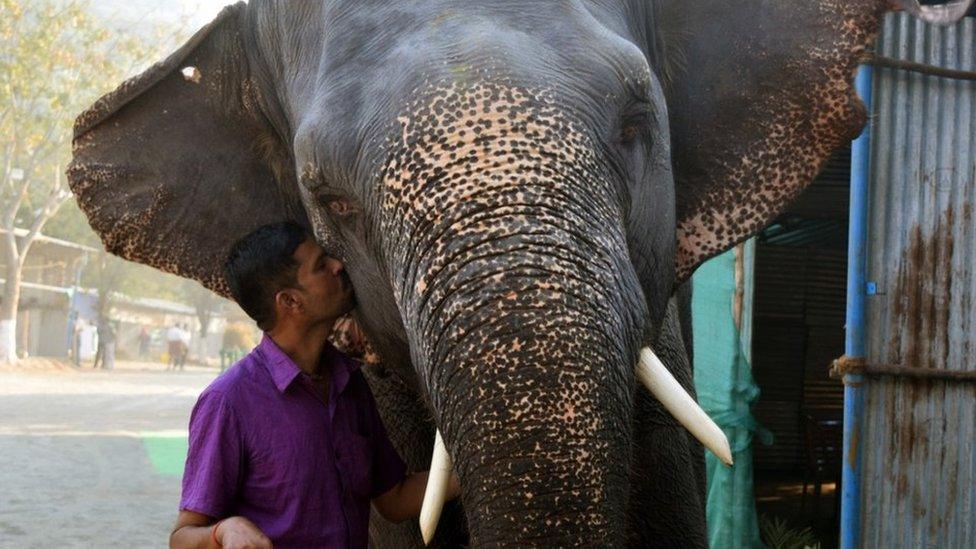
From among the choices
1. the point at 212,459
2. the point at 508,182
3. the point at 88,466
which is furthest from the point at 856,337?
the point at 88,466

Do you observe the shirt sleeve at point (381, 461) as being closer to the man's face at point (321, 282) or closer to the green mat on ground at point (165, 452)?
the man's face at point (321, 282)

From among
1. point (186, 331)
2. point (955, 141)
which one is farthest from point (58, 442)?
point (186, 331)

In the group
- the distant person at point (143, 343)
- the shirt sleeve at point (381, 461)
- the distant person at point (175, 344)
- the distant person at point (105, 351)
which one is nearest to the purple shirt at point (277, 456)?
the shirt sleeve at point (381, 461)

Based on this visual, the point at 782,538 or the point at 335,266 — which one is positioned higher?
the point at 335,266

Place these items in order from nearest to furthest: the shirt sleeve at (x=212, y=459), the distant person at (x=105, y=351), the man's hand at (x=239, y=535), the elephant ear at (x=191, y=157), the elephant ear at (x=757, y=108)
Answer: the man's hand at (x=239, y=535) < the shirt sleeve at (x=212, y=459) < the elephant ear at (x=757, y=108) < the elephant ear at (x=191, y=157) < the distant person at (x=105, y=351)

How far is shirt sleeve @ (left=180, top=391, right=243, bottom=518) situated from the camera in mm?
2943

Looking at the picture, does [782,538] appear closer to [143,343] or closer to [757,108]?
[757,108]

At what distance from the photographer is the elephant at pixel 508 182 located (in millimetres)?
2326

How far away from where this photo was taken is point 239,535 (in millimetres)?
2834

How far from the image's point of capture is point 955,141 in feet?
19.8

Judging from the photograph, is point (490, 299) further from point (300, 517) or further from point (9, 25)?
point (9, 25)

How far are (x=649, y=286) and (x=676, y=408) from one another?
68 centimetres

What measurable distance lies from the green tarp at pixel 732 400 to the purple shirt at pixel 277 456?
458 cm

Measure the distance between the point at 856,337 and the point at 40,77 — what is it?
96.7 feet
